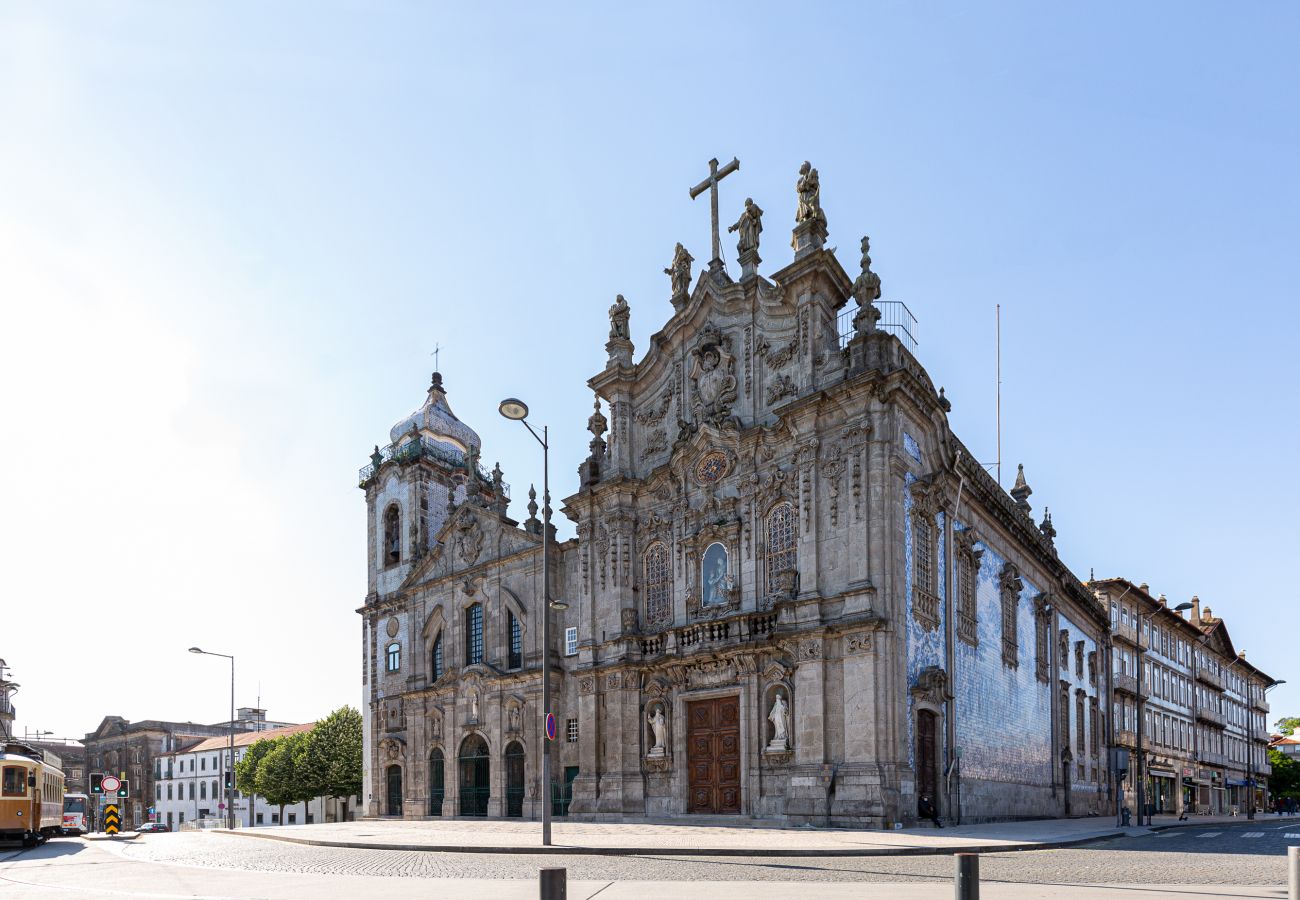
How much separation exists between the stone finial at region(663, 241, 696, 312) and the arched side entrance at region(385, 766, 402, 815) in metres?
23.9

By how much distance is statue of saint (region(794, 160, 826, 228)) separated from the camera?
31.6 meters

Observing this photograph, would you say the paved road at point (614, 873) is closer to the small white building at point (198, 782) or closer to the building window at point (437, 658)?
the building window at point (437, 658)

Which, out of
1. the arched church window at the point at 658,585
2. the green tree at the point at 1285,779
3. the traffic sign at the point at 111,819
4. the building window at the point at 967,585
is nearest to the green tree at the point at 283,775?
the traffic sign at the point at 111,819

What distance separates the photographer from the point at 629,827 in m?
28.0

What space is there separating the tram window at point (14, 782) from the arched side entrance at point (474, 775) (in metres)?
16.8

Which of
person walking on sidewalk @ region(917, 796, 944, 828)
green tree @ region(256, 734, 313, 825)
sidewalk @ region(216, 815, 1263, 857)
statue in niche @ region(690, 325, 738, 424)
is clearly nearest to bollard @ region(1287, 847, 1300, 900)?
sidewalk @ region(216, 815, 1263, 857)

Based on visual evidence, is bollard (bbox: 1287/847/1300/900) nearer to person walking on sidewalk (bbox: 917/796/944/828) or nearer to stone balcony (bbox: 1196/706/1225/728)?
person walking on sidewalk (bbox: 917/796/944/828)

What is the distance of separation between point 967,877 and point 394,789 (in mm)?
43105

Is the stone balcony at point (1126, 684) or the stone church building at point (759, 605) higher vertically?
the stone church building at point (759, 605)

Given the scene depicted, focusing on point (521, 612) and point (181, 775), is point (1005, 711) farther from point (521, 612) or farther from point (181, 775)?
point (181, 775)

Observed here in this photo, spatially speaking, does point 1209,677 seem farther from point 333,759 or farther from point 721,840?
point 721,840

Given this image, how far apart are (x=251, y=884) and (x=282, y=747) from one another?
189 feet

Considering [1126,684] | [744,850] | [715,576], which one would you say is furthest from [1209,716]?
[744,850]

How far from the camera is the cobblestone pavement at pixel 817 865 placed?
47.7ft
